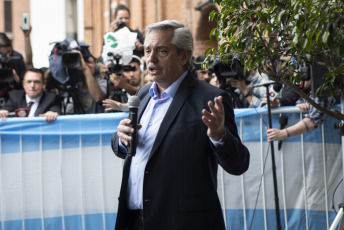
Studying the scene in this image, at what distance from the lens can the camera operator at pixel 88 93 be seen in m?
6.84

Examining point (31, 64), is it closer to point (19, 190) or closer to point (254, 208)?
point (19, 190)

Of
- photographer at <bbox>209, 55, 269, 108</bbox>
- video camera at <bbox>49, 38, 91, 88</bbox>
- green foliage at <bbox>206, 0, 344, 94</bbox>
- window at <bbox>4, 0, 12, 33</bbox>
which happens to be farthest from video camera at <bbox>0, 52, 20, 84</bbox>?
window at <bbox>4, 0, 12, 33</bbox>

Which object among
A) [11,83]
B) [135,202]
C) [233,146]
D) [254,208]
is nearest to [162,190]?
[135,202]

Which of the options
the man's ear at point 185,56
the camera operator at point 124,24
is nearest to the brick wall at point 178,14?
the camera operator at point 124,24

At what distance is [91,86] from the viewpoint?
684 cm

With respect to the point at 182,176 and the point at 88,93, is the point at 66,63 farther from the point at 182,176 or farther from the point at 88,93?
the point at 182,176

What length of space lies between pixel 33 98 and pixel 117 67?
3.42 ft

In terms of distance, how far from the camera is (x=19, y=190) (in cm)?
534

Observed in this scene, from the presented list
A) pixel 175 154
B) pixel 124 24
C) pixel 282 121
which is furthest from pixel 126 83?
pixel 175 154

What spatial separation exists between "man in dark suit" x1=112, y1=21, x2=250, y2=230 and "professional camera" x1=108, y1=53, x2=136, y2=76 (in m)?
3.33

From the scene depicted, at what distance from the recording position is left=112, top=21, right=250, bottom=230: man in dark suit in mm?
3031

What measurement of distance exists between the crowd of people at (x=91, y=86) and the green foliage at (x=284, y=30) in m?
2.26

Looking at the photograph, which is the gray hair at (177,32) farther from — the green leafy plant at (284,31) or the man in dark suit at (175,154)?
the green leafy plant at (284,31)

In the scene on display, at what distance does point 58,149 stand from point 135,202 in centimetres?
233
